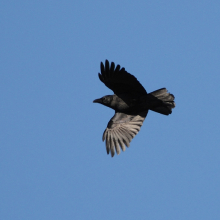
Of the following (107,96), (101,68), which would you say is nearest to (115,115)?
(107,96)

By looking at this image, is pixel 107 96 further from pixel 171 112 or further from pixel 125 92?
pixel 171 112

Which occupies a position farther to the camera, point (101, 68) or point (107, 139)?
point (107, 139)

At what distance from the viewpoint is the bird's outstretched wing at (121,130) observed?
14.1 m

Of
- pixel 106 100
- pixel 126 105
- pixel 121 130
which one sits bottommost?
pixel 121 130

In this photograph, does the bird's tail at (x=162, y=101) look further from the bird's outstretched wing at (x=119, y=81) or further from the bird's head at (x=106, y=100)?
the bird's head at (x=106, y=100)

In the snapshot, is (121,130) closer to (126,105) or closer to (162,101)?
(126,105)

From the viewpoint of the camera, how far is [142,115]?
14.4 m

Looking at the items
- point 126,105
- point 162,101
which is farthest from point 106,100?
point 162,101

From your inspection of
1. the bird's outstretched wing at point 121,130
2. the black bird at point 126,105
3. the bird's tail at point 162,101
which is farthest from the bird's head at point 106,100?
the bird's tail at point 162,101

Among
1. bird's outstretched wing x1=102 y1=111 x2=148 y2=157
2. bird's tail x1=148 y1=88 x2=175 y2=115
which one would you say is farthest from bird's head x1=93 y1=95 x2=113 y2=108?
bird's tail x1=148 y1=88 x2=175 y2=115

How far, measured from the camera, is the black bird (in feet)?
45.0

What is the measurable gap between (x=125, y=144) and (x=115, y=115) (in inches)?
38.7

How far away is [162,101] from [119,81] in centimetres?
124

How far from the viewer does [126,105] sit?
46.8 feet
